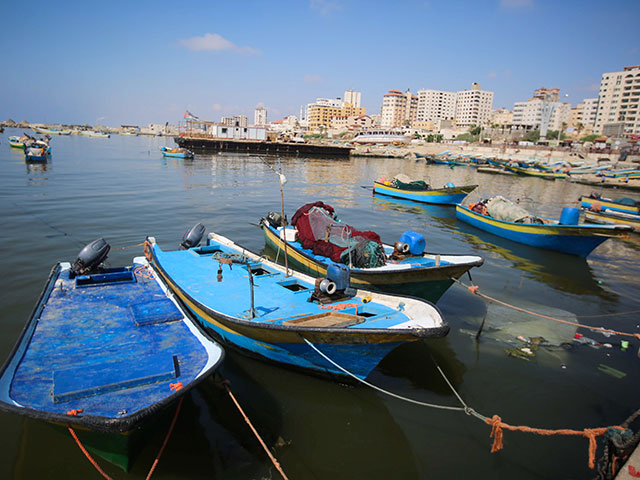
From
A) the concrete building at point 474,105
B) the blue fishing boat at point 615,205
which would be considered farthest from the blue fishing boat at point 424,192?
the concrete building at point 474,105

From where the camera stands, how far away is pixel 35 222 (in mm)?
17703

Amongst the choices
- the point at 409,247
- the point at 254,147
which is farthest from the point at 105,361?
the point at 254,147

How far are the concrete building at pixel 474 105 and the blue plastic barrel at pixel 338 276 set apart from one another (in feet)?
615

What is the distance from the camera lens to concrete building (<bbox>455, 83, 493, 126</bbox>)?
575 ft

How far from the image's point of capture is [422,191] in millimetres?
29219

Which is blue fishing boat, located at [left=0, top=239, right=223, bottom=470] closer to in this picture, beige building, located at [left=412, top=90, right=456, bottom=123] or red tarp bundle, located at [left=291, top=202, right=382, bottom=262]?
red tarp bundle, located at [left=291, top=202, right=382, bottom=262]

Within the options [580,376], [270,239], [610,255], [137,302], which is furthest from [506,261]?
[137,302]

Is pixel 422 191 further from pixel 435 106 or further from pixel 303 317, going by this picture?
pixel 435 106

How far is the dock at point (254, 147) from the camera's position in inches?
3228

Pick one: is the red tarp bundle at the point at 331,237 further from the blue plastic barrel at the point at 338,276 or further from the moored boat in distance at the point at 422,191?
the moored boat in distance at the point at 422,191

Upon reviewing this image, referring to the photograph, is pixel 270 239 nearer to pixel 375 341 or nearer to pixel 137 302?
pixel 137 302

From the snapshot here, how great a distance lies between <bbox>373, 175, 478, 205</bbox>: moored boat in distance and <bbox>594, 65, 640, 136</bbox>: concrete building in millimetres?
108019

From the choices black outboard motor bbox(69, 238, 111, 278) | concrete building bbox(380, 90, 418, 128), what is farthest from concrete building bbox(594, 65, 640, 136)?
black outboard motor bbox(69, 238, 111, 278)

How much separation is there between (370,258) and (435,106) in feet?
629
